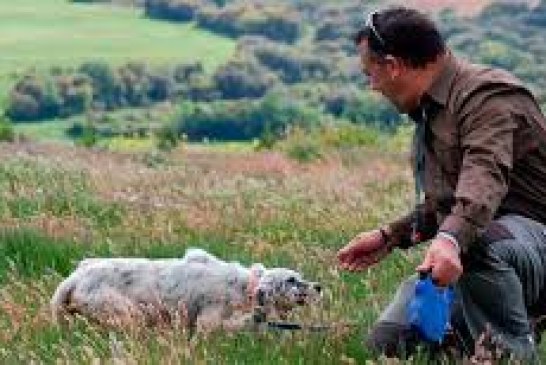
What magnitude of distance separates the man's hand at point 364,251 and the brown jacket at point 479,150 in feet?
0.97

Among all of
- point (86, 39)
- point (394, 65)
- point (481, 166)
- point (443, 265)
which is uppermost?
point (394, 65)

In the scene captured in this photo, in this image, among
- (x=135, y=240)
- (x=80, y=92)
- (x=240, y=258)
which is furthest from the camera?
(x=80, y=92)

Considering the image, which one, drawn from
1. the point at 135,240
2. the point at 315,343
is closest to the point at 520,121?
the point at 315,343

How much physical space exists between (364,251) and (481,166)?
1.29m

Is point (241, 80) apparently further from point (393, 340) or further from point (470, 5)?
point (393, 340)

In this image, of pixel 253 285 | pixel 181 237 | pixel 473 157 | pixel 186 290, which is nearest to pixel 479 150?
pixel 473 157

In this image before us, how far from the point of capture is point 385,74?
601 cm

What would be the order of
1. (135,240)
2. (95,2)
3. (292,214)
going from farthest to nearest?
(95,2) < (292,214) < (135,240)

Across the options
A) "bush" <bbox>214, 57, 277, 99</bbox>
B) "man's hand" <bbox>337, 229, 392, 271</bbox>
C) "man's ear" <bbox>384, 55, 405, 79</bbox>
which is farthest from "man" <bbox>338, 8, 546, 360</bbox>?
"bush" <bbox>214, 57, 277, 99</bbox>

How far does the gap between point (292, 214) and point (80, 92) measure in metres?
69.7

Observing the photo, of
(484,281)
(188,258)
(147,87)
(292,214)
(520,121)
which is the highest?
(520,121)

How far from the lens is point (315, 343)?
6395 mm

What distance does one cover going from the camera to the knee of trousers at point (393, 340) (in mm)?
6234

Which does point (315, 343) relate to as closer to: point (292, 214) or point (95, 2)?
point (292, 214)
